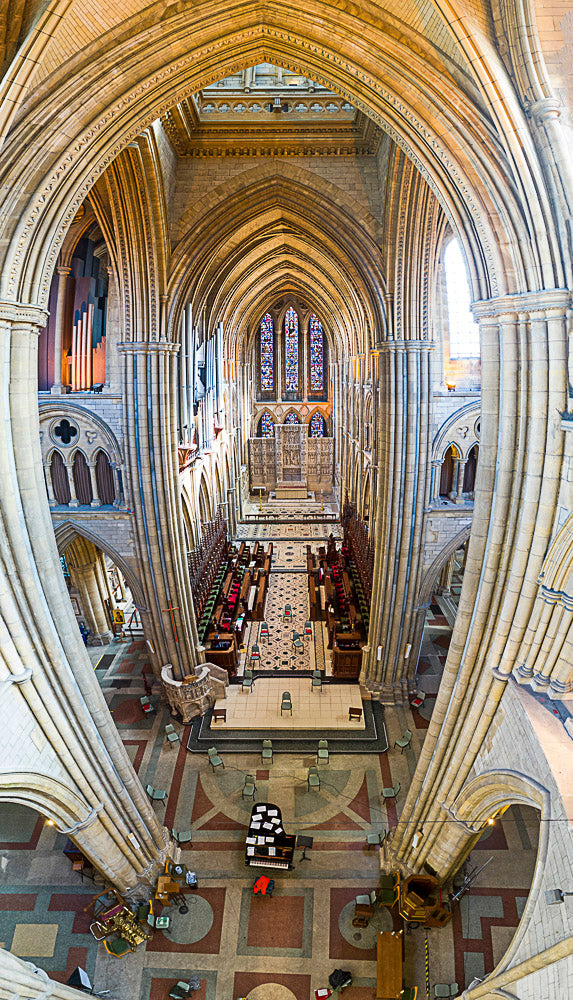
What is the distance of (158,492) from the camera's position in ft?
45.2

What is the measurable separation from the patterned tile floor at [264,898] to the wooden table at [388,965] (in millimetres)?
420

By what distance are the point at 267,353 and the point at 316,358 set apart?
11.7 feet

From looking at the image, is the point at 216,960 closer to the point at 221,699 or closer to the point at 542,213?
the point at 221,699

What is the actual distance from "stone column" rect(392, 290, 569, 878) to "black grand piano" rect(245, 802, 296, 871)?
10.6ft

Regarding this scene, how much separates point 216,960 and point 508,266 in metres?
11.0

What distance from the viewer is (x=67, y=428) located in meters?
14.2

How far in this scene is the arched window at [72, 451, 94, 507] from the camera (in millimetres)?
14375

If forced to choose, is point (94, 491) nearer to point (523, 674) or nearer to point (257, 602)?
point (257, 602)

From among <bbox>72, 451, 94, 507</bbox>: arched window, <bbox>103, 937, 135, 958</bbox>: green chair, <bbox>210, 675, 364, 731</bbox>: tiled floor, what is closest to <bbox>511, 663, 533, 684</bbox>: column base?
<bbox>103, 937, 135, 958</bbox>: green chair

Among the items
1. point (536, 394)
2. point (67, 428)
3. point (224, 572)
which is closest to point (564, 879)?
point (536, 394)

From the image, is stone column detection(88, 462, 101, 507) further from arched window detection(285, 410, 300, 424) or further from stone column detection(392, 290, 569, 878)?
arched window detection(285, 410, 300, 424)

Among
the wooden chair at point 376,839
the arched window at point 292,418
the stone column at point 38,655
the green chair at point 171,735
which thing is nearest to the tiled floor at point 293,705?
the green chair at point 171,735

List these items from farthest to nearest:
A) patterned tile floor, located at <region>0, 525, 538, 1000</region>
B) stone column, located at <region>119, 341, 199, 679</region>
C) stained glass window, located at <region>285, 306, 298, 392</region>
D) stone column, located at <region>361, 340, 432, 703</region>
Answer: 1. stained glass window, located at <region>285, 306, 298, 392</region>
2. stone column, located at <region>119, 341, 199, 679</region>
3. stone column, located at <region>361, 340, 432, 703</region>
4. patterned tile floor, located at <region>0, 525, 538, 1000</region>

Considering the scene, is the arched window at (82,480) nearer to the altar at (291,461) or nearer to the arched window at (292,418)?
the altar at (291,461)
